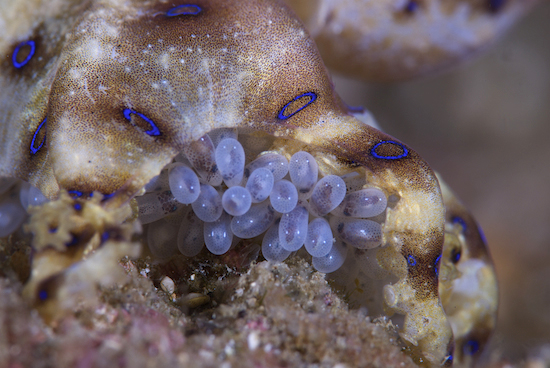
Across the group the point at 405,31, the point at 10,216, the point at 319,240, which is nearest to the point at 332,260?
the point at 319,240

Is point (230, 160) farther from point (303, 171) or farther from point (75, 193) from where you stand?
point (75, 193)

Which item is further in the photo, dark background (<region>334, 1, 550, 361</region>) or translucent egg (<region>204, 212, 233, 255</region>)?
dark background (<region>334, 1, 550, 361</region>)

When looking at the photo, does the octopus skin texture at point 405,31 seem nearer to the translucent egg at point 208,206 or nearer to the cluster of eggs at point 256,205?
the cluster of eggs at point 256,205

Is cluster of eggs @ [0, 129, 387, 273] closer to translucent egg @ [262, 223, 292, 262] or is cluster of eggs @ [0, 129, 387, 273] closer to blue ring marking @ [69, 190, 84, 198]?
translucent egg @ [262, 223, 292, 262]

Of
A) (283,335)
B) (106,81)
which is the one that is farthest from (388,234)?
(106,81)

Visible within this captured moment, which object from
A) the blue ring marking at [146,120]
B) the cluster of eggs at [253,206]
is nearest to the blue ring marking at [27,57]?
the cluster of eggs at [253,206]

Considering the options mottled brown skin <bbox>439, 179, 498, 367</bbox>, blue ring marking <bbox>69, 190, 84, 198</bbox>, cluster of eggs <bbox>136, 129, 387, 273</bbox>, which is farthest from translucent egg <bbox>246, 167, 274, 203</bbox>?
mottled brown skin <bbox>439, 179, 498, 367</bbox>

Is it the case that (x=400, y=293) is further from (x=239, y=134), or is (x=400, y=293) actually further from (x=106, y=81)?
(x=106, y=81)
